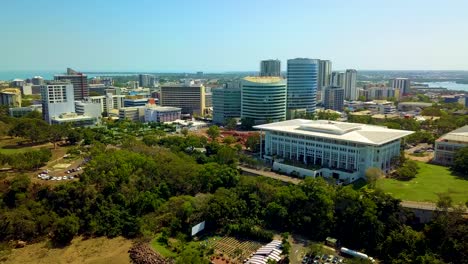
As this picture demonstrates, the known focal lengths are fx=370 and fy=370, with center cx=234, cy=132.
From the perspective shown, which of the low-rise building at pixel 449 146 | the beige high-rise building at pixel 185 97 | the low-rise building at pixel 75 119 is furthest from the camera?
the beige high-rise building at pixel 185 97

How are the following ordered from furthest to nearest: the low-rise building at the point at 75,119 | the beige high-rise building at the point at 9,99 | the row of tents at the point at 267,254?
the beige high-rise building at the point at 9,99
the low-rise building at the point at 75,119
the row of tents at the point at 267,254

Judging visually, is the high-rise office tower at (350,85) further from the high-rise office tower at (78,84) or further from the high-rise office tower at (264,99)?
the high-rise office tower at (78,84)

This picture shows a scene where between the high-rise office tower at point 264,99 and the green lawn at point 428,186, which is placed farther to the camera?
the high-rise office tower at point 264,99

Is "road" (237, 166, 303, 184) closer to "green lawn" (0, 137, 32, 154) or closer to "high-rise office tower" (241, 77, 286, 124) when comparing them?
"high-rise office tower" (241, 77, 286, 124)

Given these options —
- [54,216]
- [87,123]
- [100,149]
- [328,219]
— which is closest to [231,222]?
[328,219]

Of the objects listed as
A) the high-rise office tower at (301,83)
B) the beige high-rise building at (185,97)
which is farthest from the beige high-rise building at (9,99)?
the high-rise office tower at (301,83)

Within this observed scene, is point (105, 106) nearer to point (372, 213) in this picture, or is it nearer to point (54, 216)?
point (54, 216)

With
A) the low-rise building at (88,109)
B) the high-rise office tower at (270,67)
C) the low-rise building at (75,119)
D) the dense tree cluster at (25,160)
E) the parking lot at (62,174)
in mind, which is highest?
the high-rise office tower at (270,67)

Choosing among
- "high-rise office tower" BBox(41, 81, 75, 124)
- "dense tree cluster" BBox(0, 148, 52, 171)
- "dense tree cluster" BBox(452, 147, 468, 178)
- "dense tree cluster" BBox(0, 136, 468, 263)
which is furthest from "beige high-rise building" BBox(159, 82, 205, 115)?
"dense tree cluster" BBox(452, 147, 468, 178)
